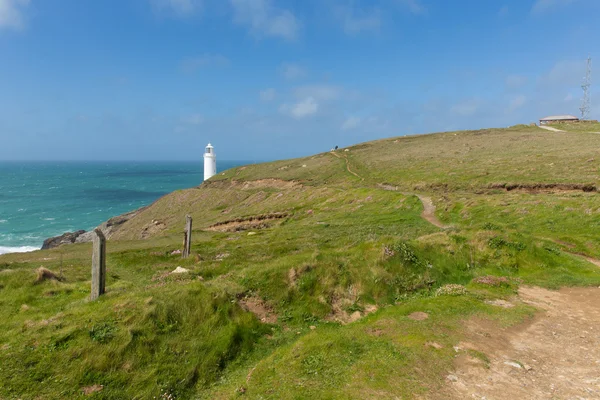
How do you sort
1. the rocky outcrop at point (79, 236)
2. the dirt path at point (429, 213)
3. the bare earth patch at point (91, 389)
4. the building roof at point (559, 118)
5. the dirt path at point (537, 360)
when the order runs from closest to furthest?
the bare earth patch at point (91, 389) < the dirt path at point (537, 360) < the dirt path at point (429, 213) < the rocky outcrop at point (79, 236) < the building roof at point (559, 118)

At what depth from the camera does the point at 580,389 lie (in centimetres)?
864

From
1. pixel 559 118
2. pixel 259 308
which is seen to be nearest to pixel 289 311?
pixel 259 308

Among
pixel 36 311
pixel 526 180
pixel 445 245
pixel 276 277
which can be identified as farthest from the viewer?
pixel 526 180

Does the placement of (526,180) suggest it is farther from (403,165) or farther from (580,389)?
(580,389)

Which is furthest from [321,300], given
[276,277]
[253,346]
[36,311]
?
[36,311]

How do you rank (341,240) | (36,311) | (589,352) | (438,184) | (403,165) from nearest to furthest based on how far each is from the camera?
1. (589,352)
2. (36,311)
3. (341,240)
4. (438,184)
5. (403,165)

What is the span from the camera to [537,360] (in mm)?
10133

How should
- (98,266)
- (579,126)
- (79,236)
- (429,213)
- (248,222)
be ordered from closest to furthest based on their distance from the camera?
1. (98,266)
2. (429,213)
3. (248,222)
4. (79,236)
5. (579,126)

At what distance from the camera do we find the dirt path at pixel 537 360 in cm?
852

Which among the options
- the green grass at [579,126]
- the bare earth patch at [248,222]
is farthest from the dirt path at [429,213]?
the green grass at [579,126]

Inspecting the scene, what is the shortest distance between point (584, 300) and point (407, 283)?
8091 millimetres

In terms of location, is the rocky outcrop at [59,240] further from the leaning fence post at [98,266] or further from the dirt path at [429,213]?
the dirt path at [429,213]

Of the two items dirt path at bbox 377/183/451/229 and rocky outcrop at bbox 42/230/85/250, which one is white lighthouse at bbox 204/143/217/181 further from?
dirt path at bbox 377/183/451/229

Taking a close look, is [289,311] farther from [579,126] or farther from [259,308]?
[579,126]
